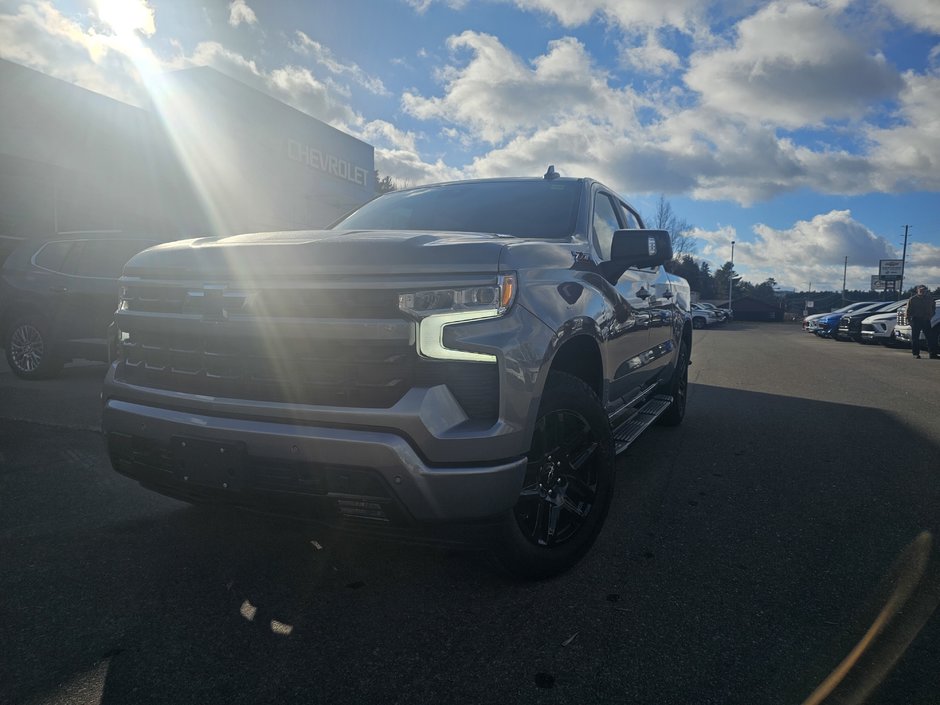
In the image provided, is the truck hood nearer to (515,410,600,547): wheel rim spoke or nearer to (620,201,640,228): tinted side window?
(515,410,600,547): wheel rim spoke

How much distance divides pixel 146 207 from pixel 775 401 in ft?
55.0

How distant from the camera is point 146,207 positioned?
17188mm

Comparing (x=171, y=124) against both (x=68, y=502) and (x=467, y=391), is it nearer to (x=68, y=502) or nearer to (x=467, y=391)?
(x=68, y=502)

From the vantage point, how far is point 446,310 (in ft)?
6.81

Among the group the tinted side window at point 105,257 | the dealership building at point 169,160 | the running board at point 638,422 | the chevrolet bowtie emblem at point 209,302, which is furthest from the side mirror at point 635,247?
the dealership building at point 169,160

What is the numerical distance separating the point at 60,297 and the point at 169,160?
12.6 m

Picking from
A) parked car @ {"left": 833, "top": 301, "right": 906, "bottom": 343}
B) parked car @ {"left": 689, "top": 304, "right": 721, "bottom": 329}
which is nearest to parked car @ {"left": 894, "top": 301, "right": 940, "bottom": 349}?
parked car @ {"left": 833, "top": 301, "right": 906, "bottom": 343}

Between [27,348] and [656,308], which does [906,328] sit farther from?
[27,348]

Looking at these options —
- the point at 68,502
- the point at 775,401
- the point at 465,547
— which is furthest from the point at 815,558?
the point at 775,401

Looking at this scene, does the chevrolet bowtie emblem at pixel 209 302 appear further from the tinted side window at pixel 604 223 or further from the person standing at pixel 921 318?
the person standing at pixel 921 318

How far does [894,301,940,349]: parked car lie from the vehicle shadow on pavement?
45.6ft

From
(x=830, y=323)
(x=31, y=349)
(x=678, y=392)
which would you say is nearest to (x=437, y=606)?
(x=678, y=392)

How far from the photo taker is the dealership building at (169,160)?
13.6 m

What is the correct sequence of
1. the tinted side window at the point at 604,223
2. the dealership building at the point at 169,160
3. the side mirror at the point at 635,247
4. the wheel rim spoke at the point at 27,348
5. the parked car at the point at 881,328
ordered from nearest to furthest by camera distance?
1. the side mirror at the point at 635,247
2. the tinted side window at the point at 604,223
3. the wheel rim spoke at the point at 27,348
4. the dealership building at the point at 169,160
5. the parked car at the point at 881,328
